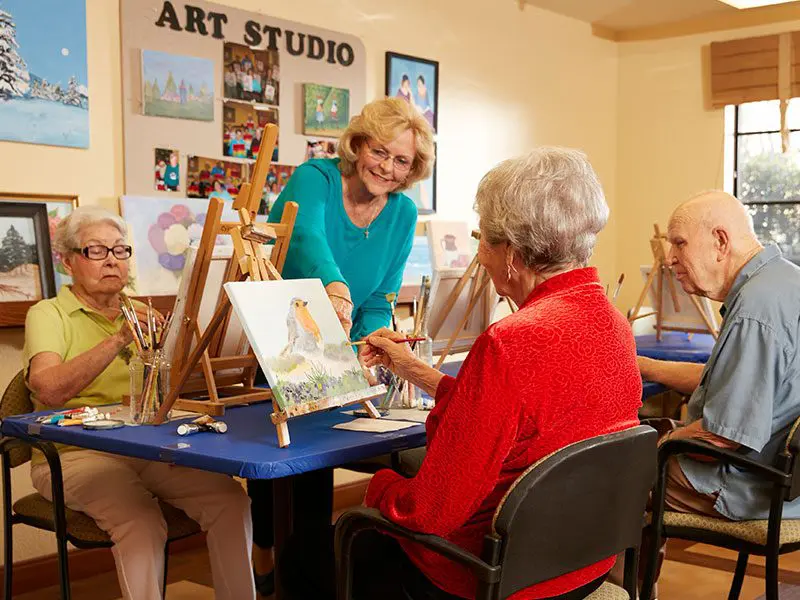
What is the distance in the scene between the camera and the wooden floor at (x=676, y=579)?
3504 millimetres

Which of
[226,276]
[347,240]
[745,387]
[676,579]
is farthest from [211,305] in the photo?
[676,579]

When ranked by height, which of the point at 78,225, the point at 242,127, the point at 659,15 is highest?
the point at 659,15

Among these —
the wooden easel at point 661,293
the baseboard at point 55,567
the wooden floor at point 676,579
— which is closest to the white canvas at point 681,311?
the wooden easel at point 661,293

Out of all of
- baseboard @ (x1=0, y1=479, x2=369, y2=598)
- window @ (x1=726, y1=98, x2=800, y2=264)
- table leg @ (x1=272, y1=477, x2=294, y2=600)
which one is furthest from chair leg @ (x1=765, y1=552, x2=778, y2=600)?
window @ (x1=726, y1=98, x2=800, y2=264)

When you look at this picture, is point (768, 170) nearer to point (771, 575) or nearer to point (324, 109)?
point (324, 109)

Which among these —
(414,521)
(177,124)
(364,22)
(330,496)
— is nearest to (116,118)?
(177,124)

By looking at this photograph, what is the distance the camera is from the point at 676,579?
146 inches

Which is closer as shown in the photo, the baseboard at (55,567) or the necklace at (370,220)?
the necklace at (370,220)

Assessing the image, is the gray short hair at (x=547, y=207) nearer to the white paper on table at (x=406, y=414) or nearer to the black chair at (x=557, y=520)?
the black chair at (x=557, y=520)

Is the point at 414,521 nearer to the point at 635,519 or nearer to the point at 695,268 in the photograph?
the point at 635,519

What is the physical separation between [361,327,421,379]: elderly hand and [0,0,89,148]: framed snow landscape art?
176 centimetres

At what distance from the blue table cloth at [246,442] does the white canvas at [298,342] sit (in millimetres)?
98

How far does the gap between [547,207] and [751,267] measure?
3.52 ft

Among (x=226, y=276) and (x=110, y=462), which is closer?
(x=226, y=276)
